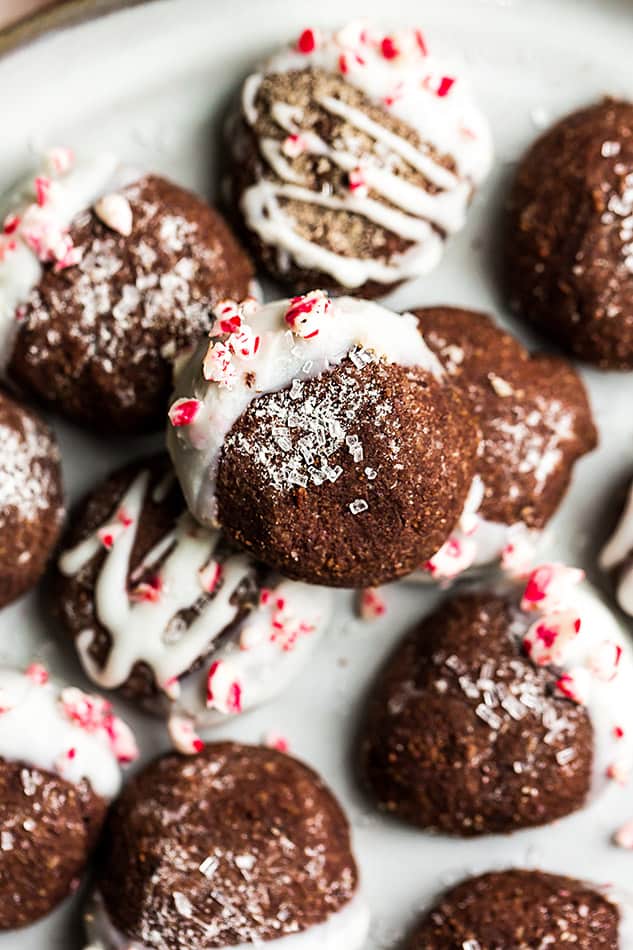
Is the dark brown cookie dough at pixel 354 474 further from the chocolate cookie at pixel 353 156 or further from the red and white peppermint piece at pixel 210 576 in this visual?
the chocolate cookie at pixel 353 156

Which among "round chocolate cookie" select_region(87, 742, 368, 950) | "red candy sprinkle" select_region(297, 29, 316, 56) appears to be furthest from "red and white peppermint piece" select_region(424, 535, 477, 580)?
"red candy sprinkle" select_region(297, 29, 316, 56)

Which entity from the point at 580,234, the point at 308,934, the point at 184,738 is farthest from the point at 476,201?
the point at 308,934

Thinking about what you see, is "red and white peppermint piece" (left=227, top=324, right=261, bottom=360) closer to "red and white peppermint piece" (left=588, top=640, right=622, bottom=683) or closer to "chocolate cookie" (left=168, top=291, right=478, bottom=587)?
"chocolate cookie" (left=168, top=291, right=478, bottom=587)

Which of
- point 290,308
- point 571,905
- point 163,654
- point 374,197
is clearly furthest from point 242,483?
point 571,905

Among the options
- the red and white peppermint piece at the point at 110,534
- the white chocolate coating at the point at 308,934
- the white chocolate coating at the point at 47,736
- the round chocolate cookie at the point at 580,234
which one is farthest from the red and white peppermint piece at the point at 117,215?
the white chocolate coating at the point at 308,934

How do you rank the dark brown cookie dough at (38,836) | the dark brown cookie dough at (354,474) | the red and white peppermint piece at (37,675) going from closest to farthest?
the dark brown cookie dough at (354,474), the dark brown cookie dough at (38,836), the red and white peppermint piece at (37,675)
